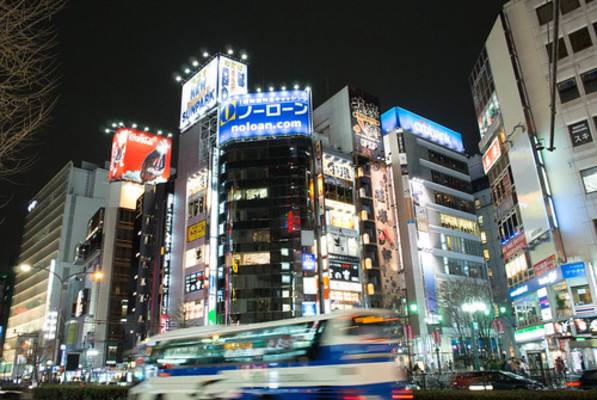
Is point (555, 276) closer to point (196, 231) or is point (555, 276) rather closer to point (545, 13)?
point (545, 13)

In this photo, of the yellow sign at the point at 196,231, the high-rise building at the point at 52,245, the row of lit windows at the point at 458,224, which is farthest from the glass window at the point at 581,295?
the high-rise building at the point at 52,245

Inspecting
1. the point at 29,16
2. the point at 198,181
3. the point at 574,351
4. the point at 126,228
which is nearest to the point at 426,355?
the point at 574,351

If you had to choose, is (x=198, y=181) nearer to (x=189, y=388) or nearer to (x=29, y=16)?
(x=189, y=388)

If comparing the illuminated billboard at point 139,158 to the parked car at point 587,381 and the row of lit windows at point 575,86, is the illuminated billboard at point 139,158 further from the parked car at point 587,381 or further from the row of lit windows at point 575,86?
the parked car at point 587,381

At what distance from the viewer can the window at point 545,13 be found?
37906 millimetres

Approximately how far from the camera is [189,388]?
1838cm

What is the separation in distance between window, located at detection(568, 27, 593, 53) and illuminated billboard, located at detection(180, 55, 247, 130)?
54632mm

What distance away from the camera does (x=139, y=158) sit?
309 feet

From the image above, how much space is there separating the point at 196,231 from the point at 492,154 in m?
46.6

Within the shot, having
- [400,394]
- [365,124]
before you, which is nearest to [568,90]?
[400,394]

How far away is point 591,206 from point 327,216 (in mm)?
37914

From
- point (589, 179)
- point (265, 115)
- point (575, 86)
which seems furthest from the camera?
point (265, 115)

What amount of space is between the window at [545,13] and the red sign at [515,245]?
59.5ft

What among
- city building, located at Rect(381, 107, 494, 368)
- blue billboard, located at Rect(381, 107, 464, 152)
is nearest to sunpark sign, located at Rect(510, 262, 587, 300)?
city building, located at Rect(381, 107, 494, 368)
